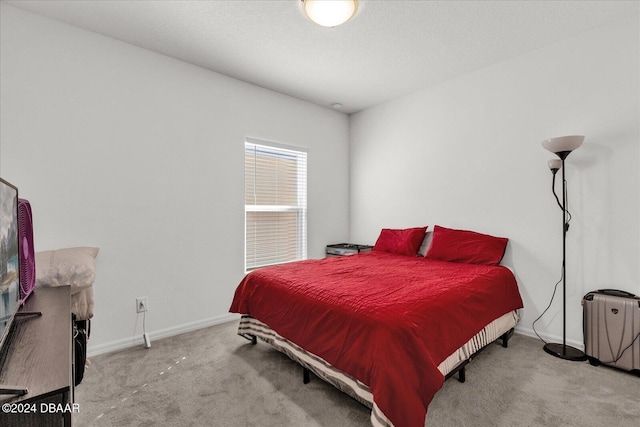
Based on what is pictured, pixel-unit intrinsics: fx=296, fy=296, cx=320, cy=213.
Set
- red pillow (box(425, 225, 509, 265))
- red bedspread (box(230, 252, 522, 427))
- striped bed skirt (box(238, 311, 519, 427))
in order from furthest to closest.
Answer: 1. red pillow (box(425, 225, 509, 265))
2. striped bed skirt (box(238, 311, 519, 427))
3. red bedspread (box(230, 252, 522, 427))

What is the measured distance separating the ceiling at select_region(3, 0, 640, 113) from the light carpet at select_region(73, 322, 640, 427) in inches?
103

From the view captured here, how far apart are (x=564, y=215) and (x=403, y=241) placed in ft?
4.87

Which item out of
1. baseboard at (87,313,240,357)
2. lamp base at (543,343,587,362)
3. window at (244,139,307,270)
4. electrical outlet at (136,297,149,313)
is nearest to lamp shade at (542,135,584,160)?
lamp base at (543,343,587,362)

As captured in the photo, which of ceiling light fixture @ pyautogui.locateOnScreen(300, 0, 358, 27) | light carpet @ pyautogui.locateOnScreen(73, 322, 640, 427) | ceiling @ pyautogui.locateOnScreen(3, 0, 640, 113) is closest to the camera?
light carpet @ pyautogui.locateOnScreen(73, 322, 640, 427)

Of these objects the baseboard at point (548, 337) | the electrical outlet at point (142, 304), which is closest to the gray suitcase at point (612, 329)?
the baseboard at point (548, 337)

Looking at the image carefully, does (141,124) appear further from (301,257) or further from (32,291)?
(301,257)

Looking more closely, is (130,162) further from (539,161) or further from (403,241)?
(539,161)

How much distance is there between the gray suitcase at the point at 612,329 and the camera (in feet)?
6.73

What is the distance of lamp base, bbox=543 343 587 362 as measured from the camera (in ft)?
7.49

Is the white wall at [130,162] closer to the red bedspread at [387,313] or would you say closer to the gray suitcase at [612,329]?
the red bedspread at [387,313]

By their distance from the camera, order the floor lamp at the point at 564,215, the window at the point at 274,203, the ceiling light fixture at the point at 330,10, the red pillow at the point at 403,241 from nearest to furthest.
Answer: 1. the ceiling light fixture at the point at 330,10
2. the floor lamp at the point at 564,215
3. the red pillow at the point at 403,241
4. the window at the point at 274,203

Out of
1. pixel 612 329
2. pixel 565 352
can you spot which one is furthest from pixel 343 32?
pixel 565 352

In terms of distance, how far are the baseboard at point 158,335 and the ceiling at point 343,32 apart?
8.42ft

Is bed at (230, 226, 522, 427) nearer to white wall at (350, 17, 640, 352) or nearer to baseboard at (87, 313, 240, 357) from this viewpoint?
white wall at (350, 17, 640, 352)
